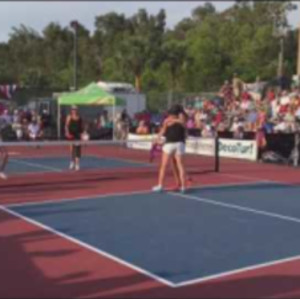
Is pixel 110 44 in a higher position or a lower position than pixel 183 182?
higher

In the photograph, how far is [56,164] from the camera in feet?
65.6

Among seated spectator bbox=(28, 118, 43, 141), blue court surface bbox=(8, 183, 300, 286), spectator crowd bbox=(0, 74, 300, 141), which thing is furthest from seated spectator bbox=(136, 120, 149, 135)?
blue court surface bbox=(8, 183, 300, 286)

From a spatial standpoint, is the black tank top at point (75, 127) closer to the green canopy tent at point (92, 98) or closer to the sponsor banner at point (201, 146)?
the sponsor banner at point (201, 146)

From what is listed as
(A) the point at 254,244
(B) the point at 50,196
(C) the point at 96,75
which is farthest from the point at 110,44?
(A) the point at 254,244

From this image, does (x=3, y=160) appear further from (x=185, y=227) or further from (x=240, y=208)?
(x=185, y=227)

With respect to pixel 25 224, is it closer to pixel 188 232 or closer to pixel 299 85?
pixel 188 232

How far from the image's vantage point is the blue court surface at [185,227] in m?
A: 7.91

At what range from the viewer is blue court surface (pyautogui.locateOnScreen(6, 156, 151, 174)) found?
1842 cm

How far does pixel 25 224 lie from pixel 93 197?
297 cm

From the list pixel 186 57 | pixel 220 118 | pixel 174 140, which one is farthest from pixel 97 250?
pixel 186 57

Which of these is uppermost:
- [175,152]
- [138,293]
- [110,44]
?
[110,44]

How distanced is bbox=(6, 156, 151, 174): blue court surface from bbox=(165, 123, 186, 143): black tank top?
5556 mm

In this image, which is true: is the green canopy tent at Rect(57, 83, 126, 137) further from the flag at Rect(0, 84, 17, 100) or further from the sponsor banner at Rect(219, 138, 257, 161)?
the sponsor banner at Rect(219, 138, 257, 161)

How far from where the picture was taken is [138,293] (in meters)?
6.60
